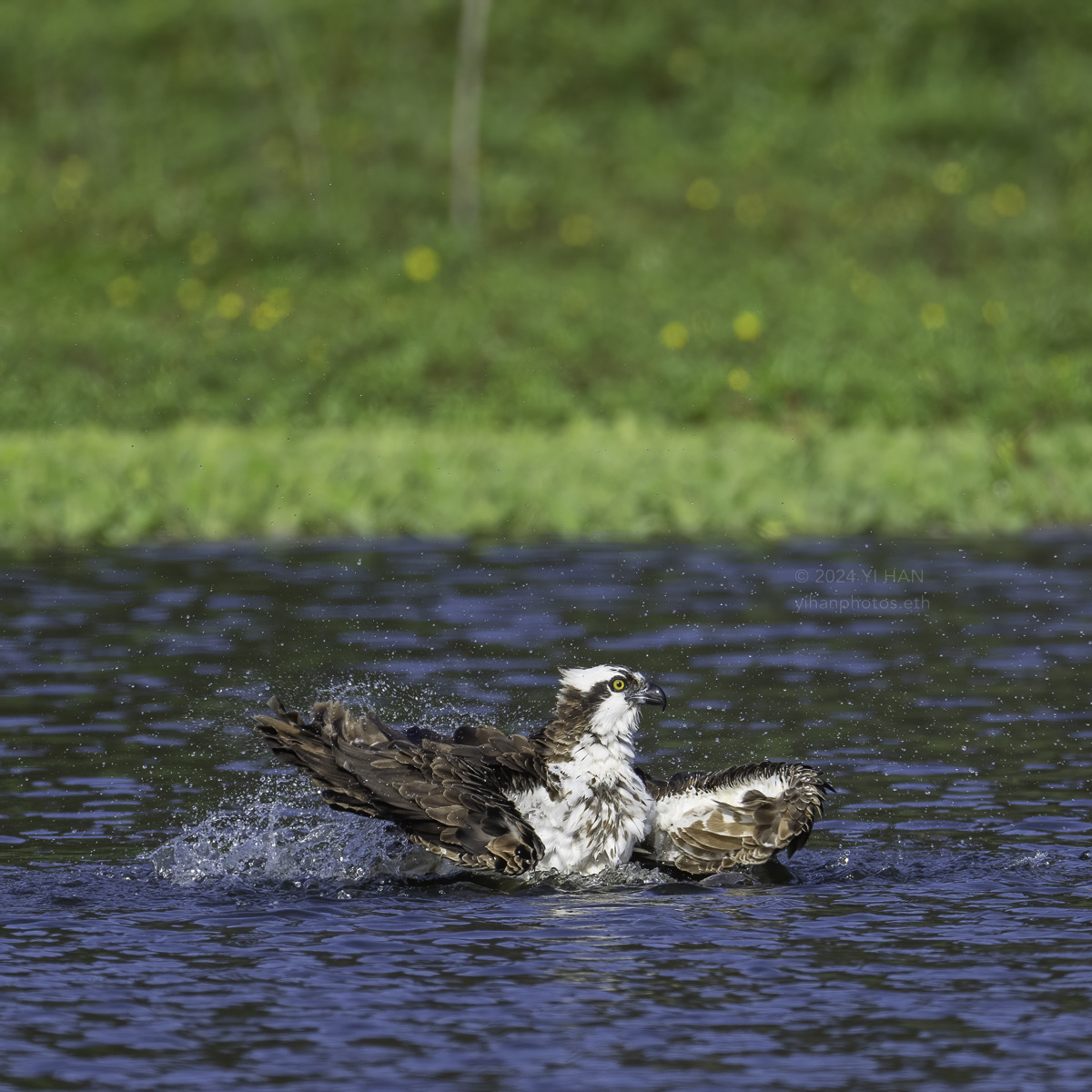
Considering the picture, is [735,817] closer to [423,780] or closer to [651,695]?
[651,695]

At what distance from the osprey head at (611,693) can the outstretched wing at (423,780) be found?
33 cm

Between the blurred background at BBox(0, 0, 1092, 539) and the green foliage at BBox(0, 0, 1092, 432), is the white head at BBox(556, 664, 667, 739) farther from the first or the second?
the green foliage at BBox(0, 0, 1092, 432)

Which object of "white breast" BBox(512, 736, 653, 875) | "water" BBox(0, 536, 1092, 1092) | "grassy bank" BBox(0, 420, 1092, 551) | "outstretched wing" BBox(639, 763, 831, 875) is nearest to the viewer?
"water" BBox(0, 536, 1092, 1092)

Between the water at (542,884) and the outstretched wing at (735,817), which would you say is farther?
the outstretched wing at (735,817)

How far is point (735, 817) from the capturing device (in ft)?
30.9

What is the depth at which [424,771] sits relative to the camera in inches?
361

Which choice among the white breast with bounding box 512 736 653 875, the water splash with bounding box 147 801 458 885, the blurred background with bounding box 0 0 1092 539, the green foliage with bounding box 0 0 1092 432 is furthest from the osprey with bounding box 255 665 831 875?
the green foliage with bounding box 0 0 1092 432

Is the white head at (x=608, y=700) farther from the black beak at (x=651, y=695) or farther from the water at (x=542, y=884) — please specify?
the water at (x=542, y=884)

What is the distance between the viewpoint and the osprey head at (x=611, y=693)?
9.37 m

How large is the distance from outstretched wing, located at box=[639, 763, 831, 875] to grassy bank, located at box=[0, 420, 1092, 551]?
11111 mm

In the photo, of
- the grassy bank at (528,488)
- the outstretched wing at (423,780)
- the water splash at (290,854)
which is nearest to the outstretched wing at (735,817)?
the outstretched wing at (423,780)

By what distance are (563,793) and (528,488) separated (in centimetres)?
1248

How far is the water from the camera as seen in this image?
6840 millimetres

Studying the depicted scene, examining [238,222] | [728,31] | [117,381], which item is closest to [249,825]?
[117,381]
